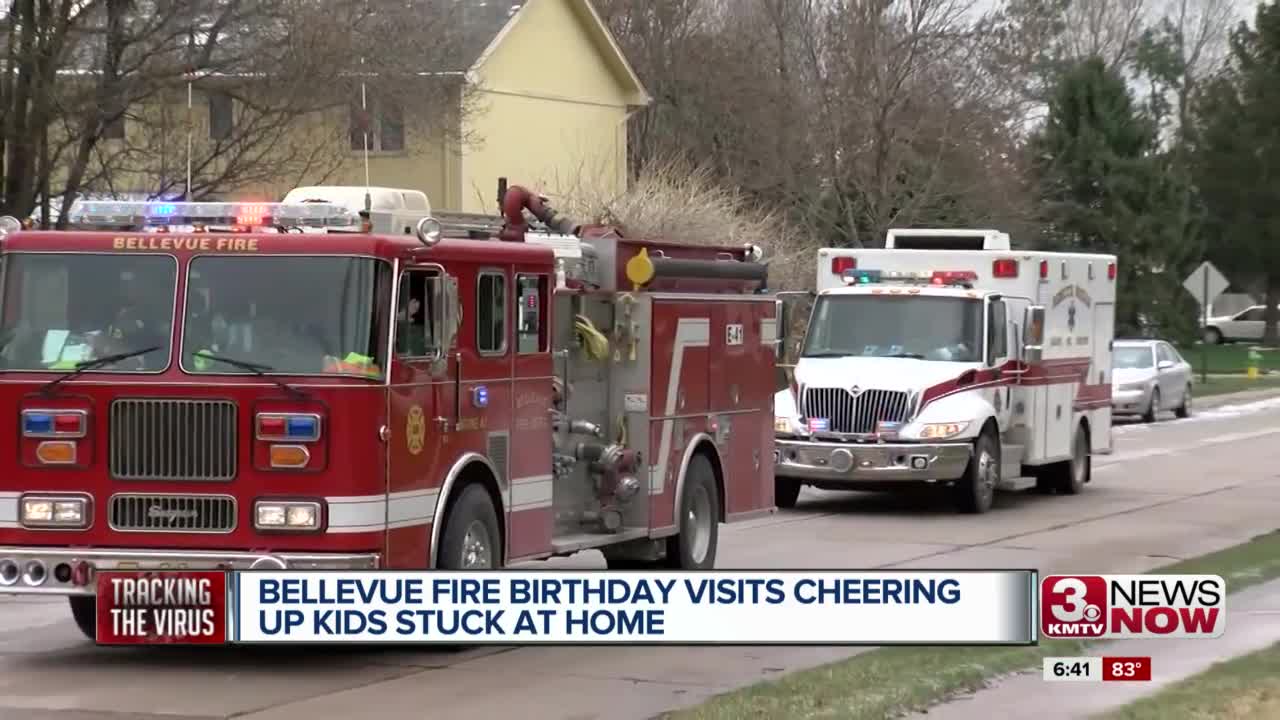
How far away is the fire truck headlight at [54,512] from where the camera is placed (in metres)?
11.2

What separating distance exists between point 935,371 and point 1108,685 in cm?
1108

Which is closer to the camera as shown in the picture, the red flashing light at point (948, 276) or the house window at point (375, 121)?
the red flashing light at point (948, 276)

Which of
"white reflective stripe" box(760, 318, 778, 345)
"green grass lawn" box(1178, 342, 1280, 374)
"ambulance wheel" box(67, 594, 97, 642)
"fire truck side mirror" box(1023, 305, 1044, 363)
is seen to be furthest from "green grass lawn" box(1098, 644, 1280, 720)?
"green grass lawn" box(1178, 342, 1280, 374)

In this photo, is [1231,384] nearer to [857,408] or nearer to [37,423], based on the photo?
[857,408]

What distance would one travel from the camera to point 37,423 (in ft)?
37.0

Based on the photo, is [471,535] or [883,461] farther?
[883,461]

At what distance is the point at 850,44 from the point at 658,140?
1015cm

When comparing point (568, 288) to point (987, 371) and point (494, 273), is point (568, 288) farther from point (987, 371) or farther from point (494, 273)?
point (987, 371)

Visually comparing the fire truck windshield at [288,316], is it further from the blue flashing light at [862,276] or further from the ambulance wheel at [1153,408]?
the ambulance wheel at [1153,408]

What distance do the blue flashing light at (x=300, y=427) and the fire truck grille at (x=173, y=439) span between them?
1.00 feet

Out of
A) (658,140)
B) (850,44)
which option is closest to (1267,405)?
(850,44)

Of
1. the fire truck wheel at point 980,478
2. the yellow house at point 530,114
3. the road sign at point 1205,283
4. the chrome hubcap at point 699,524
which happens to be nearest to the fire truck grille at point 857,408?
the fire truck wheel at point 980,478

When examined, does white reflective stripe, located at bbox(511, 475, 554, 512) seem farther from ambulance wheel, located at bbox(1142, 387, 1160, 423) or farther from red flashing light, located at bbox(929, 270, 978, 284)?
ambulance wheel, located at bbox(1142, 387, 1160, 423)

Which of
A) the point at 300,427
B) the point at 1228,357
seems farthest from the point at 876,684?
the point at 1228,357
